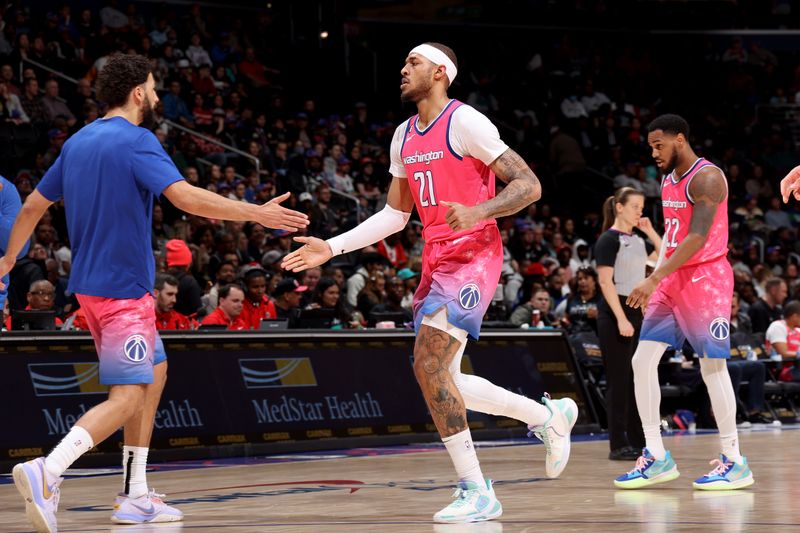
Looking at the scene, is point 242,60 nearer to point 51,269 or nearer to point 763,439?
point 51,269

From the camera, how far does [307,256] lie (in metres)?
6.20

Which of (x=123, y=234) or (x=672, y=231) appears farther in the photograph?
(x=672, y=231)

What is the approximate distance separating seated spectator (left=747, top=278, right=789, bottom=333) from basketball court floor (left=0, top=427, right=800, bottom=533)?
6231 mm

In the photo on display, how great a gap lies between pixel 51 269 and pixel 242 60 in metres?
9.94

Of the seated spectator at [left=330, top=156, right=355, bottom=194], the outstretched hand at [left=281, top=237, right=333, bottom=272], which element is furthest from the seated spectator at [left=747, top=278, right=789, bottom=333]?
the outstretched hand at [left=281, top=237, right=333, bottom=272]

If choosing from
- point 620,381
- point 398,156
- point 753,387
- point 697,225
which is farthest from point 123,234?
point 753,387

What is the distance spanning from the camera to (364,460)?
10.1m

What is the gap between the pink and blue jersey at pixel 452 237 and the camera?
615 cm

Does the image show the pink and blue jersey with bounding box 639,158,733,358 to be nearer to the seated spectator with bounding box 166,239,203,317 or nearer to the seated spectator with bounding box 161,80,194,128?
the seated spectator with bounding box 166,239,203,317

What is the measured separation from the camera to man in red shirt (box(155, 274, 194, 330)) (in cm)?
1131

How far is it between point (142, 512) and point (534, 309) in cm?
963

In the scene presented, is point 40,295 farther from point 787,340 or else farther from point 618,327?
point 787,340

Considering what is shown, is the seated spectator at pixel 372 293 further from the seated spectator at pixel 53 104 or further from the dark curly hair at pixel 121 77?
the dark curly hair at pixel 121 77

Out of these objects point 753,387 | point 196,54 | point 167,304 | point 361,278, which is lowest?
point 753,387
